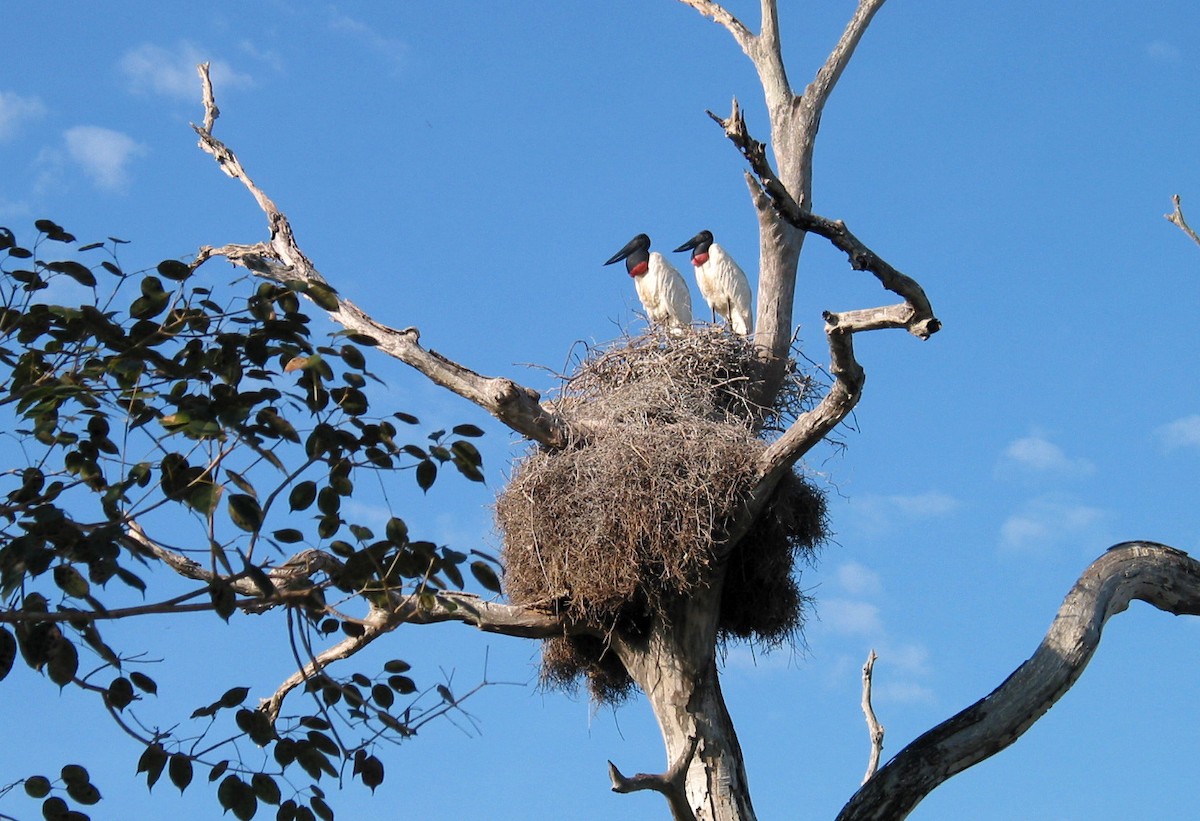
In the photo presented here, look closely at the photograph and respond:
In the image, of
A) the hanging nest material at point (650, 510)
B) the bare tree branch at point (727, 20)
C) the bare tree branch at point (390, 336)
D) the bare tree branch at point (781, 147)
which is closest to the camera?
the hanging nest material at point (650, 510)

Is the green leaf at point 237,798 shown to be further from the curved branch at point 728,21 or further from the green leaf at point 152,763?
the curved branch at point 728,21

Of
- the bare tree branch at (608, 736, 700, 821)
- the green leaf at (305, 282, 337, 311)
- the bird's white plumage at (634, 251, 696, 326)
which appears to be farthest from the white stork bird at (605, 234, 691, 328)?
the green leaf at (305, 282, 337, 311)

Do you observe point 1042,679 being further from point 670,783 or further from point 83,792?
point 83,792

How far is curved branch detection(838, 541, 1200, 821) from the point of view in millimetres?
5648

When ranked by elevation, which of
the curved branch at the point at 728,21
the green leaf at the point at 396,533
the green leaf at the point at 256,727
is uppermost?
the curved branch at the point at 728,21

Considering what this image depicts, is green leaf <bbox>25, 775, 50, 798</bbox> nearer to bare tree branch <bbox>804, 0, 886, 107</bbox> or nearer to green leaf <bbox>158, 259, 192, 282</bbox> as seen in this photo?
green leaf <bbox>158, 259, 192, 282</bbox>

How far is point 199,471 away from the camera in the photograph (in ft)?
11.6

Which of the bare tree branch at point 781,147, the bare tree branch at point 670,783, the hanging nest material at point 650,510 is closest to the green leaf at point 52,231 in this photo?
the bare tree branch at point 670,783

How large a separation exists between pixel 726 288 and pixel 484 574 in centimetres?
704

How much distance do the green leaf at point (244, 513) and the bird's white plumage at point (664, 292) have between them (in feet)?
23.1

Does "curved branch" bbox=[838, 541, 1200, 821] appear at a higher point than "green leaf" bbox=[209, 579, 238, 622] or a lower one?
higher

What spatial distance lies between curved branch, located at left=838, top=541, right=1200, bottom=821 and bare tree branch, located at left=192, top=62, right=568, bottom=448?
102 inches

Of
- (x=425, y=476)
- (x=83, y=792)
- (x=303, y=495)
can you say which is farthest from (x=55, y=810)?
→ (x=425, y=476)

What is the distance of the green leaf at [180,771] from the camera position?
3.51m
